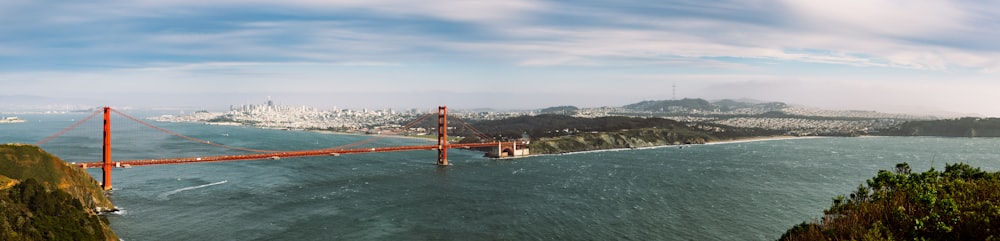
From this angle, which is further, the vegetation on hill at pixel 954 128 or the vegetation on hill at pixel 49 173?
the vegetation on hill at pixel 954 128

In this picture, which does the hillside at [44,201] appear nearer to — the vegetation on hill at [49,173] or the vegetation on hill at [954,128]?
the vegetation on hill at [49,173]

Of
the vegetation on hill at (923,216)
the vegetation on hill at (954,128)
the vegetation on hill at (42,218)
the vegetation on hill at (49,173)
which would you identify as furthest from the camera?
the vegetation on hill at (954,128)

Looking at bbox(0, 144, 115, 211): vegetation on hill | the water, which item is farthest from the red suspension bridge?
bbox(0, 144, 115, 211): vegetation on hill

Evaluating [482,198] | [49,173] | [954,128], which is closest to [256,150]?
[49,173]

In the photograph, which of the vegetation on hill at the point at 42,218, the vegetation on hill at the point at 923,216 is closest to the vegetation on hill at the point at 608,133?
the vegetation on hill at the point at 42,218

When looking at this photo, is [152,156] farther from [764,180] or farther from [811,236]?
[811,236]
